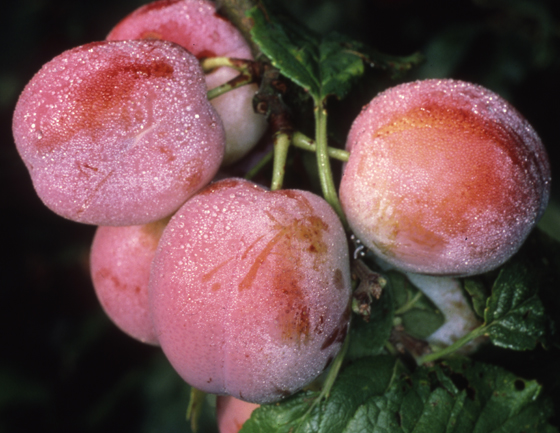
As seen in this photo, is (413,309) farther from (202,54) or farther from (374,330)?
(202,54)

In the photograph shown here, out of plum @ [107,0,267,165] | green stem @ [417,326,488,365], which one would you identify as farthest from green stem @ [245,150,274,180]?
green stem @ [417,326,488,365]

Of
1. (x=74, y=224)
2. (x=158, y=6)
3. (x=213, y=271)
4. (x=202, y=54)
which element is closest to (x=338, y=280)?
(x=213, y=271)

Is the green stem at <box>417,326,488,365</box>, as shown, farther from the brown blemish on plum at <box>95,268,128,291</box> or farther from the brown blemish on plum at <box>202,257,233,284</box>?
the brown blemish on plum at <box>95,268,128,291</box>

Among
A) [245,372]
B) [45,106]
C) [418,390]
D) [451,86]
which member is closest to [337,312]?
[245,372]

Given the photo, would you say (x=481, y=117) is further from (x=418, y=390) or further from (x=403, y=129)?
(x=418, y=390)

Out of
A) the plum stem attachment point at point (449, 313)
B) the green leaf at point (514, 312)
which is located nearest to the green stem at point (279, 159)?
the plum stem attachment point at point (449, 313)

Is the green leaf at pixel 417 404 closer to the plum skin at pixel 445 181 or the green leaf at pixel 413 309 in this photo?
the green leaf at pixel 413 309
